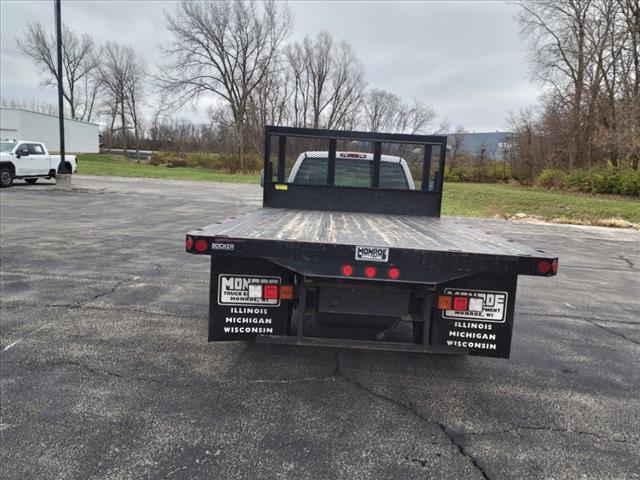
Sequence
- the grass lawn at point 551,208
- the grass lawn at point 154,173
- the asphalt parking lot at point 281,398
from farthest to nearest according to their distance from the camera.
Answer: the grass lawn at point 154,173
the grass lawn at point 551,208
the asphalt parking lot at point 281,398

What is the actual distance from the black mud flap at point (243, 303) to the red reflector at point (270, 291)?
29 millimetres

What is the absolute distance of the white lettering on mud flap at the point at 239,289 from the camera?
3.29 m

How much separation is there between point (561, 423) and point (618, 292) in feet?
16.5

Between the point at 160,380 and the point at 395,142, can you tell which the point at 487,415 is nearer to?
the point at 160,380

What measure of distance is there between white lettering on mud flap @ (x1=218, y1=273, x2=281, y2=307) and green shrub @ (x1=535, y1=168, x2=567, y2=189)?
3204 cm

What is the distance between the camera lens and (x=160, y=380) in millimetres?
3504

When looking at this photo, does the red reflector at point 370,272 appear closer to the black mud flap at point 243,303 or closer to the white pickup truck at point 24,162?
the black mud flap at point 243,303

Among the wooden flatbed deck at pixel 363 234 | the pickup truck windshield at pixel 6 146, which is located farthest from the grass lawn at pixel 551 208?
the pickup truck windshield at pixel 6 146

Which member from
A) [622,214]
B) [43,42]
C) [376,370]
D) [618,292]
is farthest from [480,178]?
[43,42]

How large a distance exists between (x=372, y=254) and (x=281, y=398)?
4.10 feet

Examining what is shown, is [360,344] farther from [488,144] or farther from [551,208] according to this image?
[488,144]

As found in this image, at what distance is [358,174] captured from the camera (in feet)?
19.0

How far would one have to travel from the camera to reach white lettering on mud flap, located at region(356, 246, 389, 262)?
290 centimetres

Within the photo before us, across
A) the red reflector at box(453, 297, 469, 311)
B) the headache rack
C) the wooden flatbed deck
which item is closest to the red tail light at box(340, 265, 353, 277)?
the wooden flatbed deck
